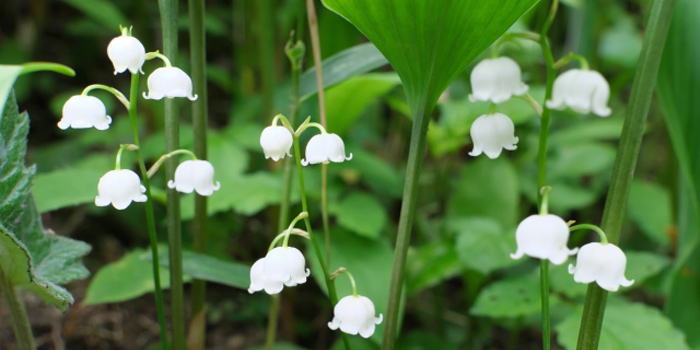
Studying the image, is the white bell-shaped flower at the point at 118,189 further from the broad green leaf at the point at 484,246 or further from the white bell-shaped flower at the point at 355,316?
the broad green leaf at the point at 484,246

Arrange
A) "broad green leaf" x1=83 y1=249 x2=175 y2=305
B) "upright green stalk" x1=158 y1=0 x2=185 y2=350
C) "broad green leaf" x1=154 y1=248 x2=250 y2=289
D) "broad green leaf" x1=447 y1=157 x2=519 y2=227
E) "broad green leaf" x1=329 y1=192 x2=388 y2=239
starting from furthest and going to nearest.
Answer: "broad green leaf" x1=447 y1=157 x2=519 y2=227, "broad green leaf" x1=329 y1=192 x2=388 y2=239, "broad green leaf" x1=83 y1=249 x2=175 y2=305, "broad green leaf" x1=154 y1=248 x2=250 y2=289, "upright green stalk" x1=158 y1=0 x2=185 y2=350

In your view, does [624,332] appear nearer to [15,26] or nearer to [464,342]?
[464,342]

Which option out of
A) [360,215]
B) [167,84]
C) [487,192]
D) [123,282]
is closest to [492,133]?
[167,84]

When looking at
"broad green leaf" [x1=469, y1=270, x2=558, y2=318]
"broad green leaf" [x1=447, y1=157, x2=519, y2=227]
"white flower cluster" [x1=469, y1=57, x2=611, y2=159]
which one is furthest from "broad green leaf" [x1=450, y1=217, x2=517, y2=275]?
"white flower cluster" [x1=469, y1=57, x2=611, y2=159]

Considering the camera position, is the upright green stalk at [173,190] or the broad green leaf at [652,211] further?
the broad green leaf at [652,211]

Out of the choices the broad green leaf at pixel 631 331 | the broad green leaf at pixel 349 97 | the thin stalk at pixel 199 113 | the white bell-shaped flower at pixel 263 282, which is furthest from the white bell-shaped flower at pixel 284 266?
the broad green leaf at pixel 349 97

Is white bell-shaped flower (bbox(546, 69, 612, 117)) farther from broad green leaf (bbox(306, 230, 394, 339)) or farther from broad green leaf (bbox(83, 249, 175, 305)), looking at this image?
broad green leaf (bbox(83, 249, 175, 305))

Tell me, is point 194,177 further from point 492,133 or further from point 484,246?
point 484,246
